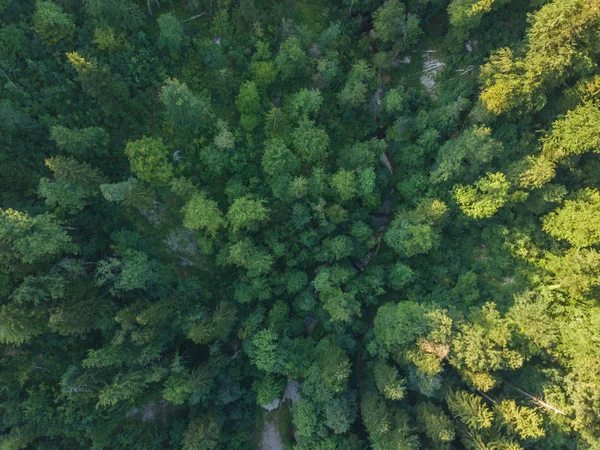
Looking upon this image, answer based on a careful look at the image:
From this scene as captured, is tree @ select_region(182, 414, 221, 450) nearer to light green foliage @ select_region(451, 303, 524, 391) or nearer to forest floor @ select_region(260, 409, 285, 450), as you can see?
forest floor @ select_region(260, 409, 285, 450)

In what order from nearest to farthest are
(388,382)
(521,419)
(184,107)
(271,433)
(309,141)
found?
(521,419)
(388,382)
(184,107)
(309,141)
(271,433)

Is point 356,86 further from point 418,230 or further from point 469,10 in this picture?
point 418,230

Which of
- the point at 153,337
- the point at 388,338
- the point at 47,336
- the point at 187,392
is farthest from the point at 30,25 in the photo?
the point at 388,338

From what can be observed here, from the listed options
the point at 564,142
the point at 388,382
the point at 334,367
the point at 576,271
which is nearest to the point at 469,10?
the point at 564,142

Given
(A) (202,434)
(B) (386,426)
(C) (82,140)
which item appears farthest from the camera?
(A) (202,434)

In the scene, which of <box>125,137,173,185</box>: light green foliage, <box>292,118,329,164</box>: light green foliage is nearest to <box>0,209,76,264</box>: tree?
<box>125,137,173,185</box>: light green foliage

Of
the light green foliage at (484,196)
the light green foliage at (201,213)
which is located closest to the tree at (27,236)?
the light green foliage at (201,213)

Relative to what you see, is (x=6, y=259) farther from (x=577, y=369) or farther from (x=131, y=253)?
(x=577, y=369)

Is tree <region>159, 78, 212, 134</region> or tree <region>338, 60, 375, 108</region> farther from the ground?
tree <region>159, 78, 212, 134</region>
